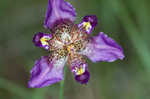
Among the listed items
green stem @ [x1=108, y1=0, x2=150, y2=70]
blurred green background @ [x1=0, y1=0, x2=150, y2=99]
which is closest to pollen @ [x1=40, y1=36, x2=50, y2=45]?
blurred green background @ [x1=0, y1=0, x2=150, y2=99]

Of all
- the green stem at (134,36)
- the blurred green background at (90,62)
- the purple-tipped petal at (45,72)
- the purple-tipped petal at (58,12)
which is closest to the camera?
the purple-tipped petal at (45,72)

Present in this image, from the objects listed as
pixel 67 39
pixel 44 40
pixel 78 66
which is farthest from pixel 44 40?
pixel 78 66

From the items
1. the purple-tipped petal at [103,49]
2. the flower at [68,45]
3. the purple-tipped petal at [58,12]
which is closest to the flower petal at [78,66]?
the flower at [68,45]

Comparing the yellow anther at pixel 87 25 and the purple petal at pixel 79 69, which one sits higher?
the yellow anther at pixel 87 25

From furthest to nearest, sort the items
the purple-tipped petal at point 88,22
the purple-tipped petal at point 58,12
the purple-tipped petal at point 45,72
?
1. the purple-tipped petal at point 88,22
2. the purple-tipped petal at point 58,12
3. the purple-tipped petal at point 45,72

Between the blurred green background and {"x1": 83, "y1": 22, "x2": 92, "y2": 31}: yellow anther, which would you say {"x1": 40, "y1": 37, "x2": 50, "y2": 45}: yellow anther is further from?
the blurred green background

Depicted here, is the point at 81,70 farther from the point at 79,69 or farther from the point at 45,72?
the point at 45,72

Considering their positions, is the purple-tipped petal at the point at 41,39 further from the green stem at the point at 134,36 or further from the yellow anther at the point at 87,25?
the green stem at the point at 134,36

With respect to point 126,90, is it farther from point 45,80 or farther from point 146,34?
point 45,80
